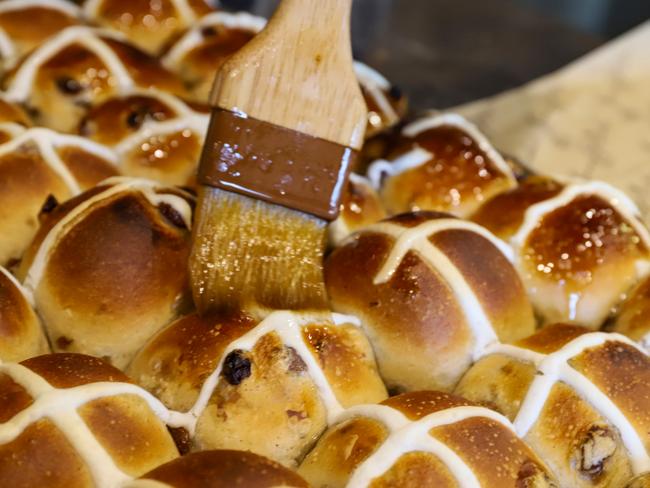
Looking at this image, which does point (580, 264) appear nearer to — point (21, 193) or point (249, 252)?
point (249, 252)

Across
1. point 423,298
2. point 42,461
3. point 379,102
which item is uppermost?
point 379,102

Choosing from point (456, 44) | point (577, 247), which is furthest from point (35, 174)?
point (456, 44)

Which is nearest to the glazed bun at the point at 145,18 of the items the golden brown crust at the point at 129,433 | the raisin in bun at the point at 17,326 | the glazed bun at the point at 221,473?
the raisin in bun at the point at 17,326

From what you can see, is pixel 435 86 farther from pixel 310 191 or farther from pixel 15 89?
pixel 310 191

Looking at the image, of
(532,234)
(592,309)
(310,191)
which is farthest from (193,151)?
(592,309)

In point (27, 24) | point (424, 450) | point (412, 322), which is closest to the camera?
point (424, 450)

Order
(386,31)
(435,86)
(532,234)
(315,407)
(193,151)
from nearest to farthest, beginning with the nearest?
(315,407) → (532,234) → (193,151) → (435,86) → (386,31)

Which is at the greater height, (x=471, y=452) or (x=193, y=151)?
(x=193, y=151)
